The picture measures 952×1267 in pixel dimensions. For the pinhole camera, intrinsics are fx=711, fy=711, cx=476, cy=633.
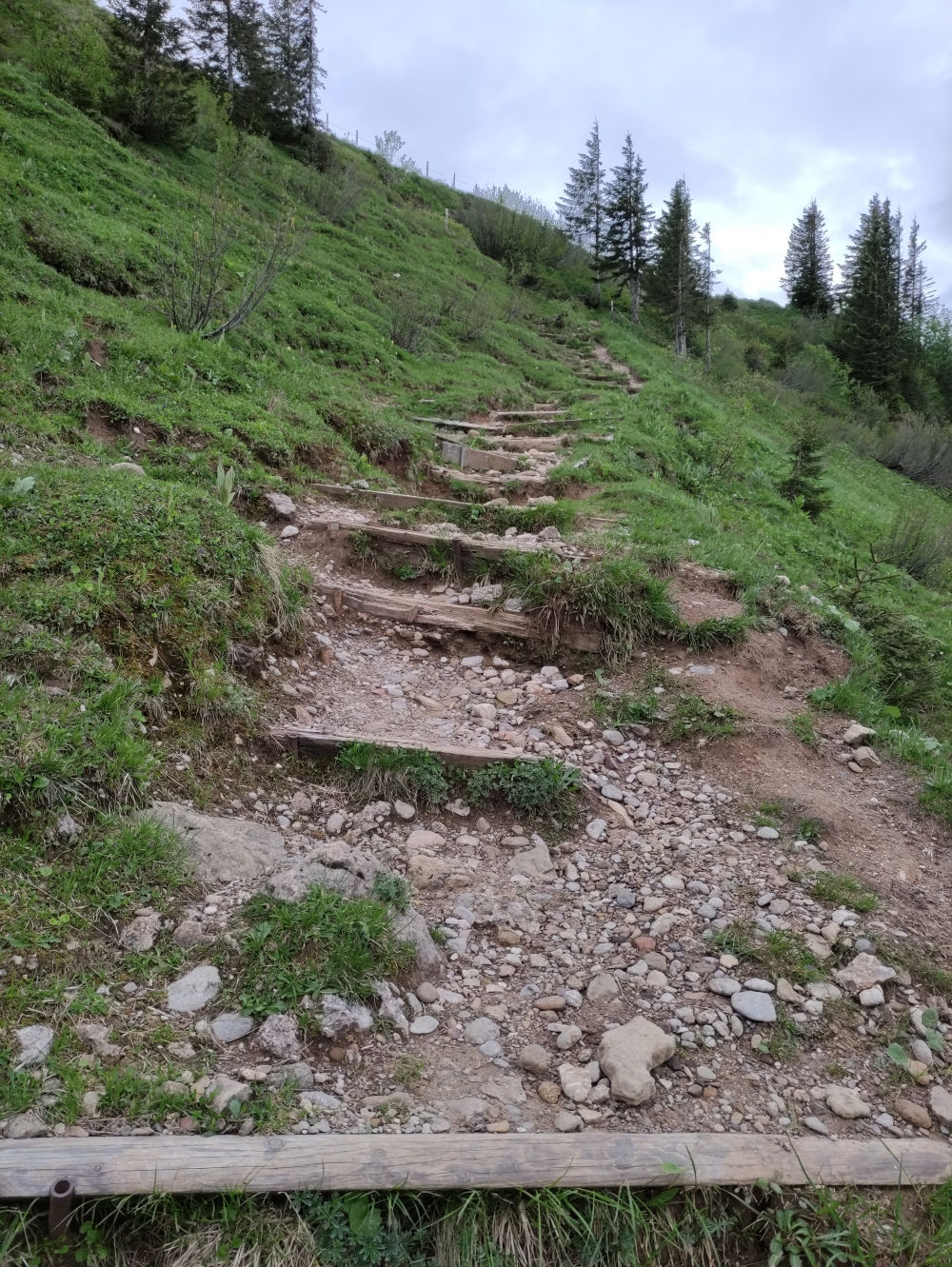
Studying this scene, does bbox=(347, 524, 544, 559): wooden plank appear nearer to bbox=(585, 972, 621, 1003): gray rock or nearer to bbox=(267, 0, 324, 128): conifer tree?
bbox=(585, 972, 621, 1003): gray rock

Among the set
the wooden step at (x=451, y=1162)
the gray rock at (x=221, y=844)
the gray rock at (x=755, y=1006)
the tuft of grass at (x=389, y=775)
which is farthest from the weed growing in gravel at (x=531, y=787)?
the wooden step at (x=451, y=1162)

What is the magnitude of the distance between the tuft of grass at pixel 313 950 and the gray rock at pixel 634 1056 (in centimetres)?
85

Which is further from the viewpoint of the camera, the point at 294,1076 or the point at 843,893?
the point at 843,893

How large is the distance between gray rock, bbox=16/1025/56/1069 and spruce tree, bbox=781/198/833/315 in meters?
76.2

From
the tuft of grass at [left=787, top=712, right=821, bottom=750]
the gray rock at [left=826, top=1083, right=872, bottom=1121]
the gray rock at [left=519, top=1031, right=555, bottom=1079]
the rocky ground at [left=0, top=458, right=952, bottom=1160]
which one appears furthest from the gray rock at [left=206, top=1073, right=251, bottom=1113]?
the tuft of grass at [left=787, top=712, right=821, bottom=750]

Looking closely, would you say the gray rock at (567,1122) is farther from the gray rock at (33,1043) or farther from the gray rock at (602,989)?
the gray rock at (33,1043)

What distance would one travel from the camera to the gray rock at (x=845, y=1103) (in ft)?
8.21

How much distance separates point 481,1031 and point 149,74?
977 inches

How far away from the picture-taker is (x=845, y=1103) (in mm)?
2523

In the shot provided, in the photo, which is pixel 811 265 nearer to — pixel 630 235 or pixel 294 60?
pixel 630 235

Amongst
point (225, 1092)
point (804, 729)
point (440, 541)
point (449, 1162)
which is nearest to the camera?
point (449, 1162)

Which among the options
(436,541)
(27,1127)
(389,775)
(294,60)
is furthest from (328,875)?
(294,60)

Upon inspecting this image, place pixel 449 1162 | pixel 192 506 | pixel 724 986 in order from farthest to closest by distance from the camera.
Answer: pixel 192 506, pixel 724 986, pixel 449 1162

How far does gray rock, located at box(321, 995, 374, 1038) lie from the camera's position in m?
2.48
